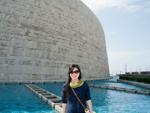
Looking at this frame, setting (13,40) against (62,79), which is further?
(62,79)

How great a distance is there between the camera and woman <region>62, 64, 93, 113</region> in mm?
3598

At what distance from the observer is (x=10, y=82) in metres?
24.1

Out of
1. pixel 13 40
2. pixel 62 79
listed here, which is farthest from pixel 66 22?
pixel 13 40

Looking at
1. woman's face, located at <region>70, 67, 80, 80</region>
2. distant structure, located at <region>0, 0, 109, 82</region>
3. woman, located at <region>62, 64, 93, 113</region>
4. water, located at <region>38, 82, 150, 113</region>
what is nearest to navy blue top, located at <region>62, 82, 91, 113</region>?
woman, located at <region>62, 64, 93, 113</region>

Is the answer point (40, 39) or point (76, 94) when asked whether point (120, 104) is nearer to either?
point (76, 94)

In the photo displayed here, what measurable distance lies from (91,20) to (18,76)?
21809 mm

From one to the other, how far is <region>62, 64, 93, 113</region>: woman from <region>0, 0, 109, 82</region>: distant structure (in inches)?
834

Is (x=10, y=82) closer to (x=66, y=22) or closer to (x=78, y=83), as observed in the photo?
(x=66, y=22)

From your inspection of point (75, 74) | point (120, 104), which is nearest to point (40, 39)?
point (120, 104)

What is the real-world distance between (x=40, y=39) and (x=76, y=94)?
80.4 ft

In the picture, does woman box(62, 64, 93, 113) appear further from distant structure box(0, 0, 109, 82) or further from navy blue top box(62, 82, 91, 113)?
distant structure box(0, 0, 109, 82)

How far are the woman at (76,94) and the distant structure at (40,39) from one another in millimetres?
21181

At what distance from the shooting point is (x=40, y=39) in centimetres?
2777

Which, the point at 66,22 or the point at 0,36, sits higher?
the point at 66,22
